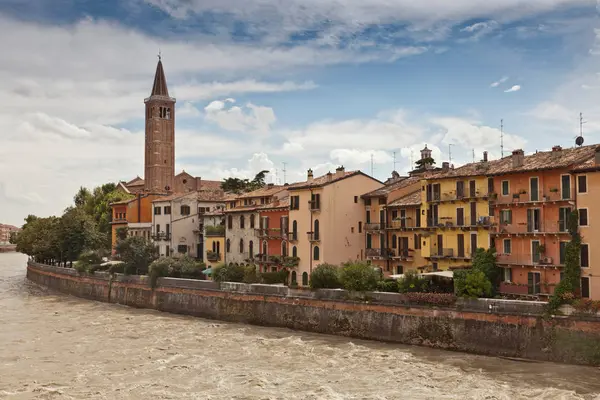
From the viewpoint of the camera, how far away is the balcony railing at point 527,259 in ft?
116

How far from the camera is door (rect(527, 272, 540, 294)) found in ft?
119

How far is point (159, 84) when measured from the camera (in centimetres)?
12088

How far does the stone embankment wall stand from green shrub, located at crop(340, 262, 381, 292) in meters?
0.74

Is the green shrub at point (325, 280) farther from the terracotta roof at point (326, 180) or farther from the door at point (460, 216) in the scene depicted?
the terracotta roof at point (326, 180)

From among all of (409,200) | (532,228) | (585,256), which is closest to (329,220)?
(409,200)

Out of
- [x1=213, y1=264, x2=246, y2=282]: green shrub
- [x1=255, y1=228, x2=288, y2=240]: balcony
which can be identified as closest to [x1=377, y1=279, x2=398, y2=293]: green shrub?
[x1=213, y1=264, x2=246, y2=282]: green shrub

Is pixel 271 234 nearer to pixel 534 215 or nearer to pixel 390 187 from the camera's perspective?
pixel 390 187

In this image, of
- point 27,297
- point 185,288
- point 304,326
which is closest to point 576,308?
point 304,326

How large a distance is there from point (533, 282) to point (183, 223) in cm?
4197

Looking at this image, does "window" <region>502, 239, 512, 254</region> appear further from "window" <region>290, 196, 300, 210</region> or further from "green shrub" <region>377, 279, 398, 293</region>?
"window" <region>290, 196, 300, 210</region>

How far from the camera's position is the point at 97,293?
6031 centimetres

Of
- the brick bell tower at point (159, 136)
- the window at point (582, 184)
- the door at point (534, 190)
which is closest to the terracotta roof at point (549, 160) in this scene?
the door at point (534, 190)

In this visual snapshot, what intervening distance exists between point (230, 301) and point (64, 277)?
31319 mm

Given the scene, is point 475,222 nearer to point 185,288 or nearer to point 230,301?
point 230,301
